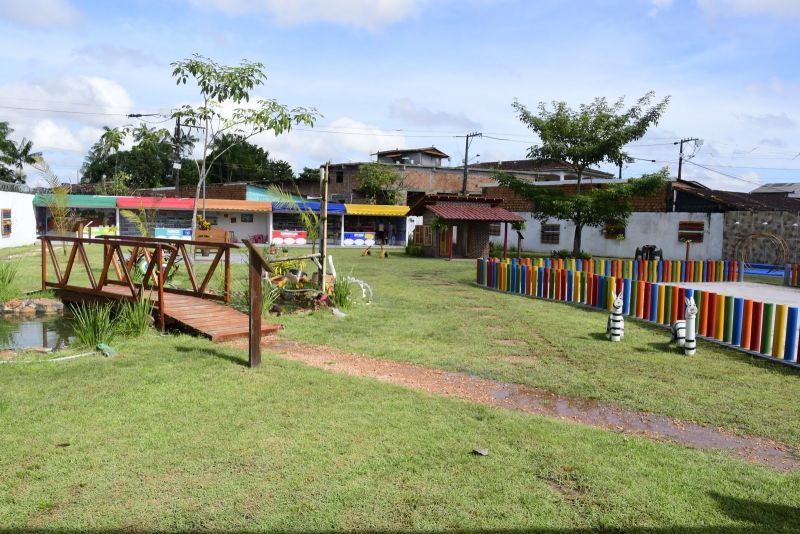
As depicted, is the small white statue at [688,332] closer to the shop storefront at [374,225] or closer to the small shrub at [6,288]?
the small shrub at [6,288]

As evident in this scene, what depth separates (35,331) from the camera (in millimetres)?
10586

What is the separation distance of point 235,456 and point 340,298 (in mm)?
7415

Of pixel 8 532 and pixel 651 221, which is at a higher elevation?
pixel 651 221

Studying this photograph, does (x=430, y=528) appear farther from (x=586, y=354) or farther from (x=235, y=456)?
(x=586, y=354)

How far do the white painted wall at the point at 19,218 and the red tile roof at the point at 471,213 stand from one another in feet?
66.6

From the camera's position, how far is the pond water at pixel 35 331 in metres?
9.57

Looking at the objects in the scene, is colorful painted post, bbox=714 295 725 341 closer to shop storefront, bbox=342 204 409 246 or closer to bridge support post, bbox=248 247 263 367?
bridge support post, bbox=248 247 263 367

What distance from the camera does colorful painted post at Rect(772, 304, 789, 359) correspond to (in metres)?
8.41

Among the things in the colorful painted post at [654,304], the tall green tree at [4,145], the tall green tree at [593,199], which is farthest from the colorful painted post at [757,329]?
the tall green tree at [4,145]

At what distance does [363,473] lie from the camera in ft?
14.2

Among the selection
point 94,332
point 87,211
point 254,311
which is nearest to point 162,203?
point 87,211

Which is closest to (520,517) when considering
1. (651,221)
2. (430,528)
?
(430,528)

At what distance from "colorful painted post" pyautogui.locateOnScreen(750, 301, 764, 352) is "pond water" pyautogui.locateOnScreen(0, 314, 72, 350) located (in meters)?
9.90

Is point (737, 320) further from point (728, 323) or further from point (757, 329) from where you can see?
point (757, 329)
